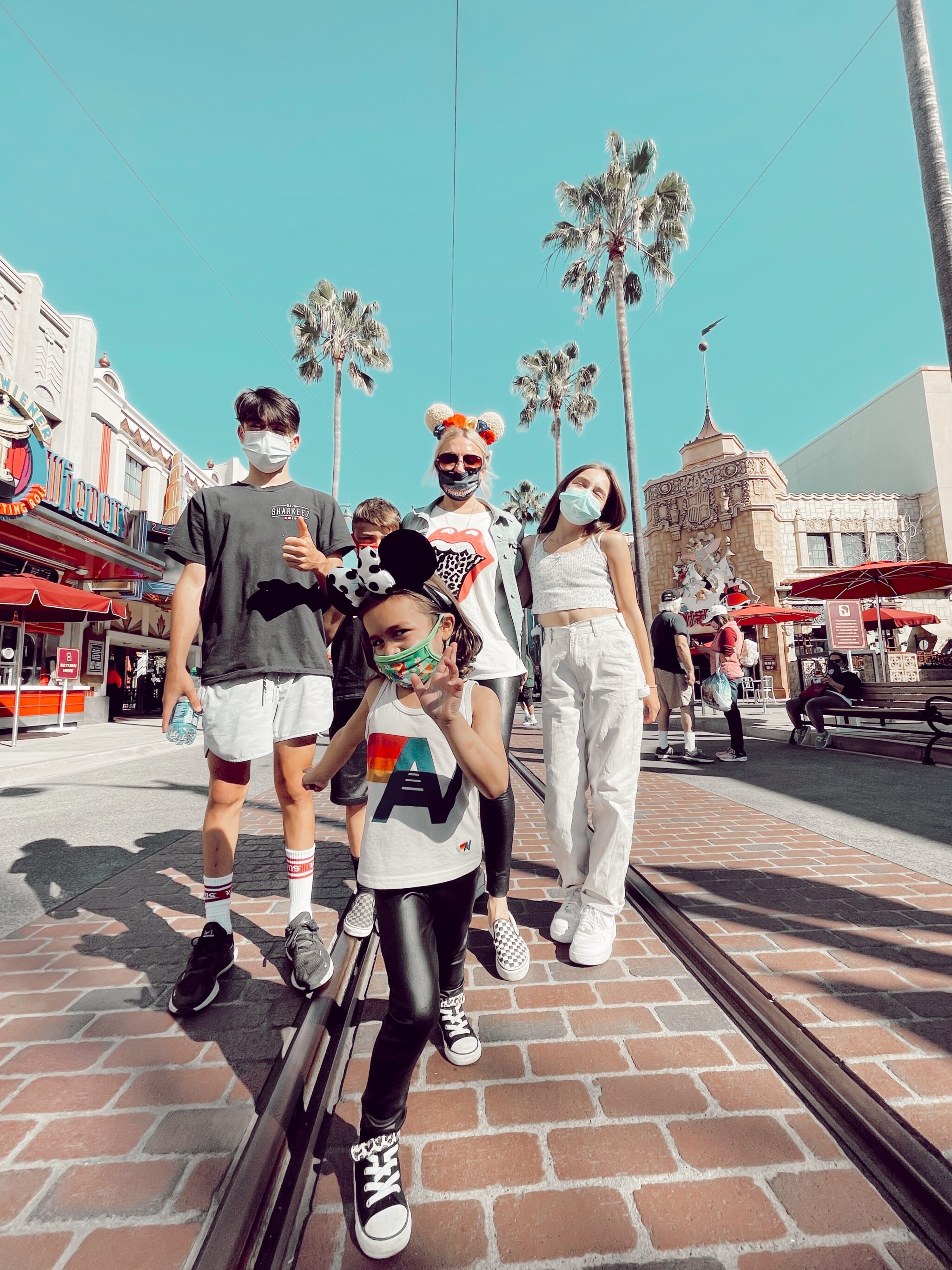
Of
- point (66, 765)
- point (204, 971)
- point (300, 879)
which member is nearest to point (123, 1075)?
point (204, 971)

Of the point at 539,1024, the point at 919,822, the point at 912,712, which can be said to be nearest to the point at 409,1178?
the point at 539,1024

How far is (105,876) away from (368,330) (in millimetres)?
24675

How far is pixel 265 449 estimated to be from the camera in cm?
243

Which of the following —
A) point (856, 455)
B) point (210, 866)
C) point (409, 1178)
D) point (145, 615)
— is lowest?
point (409, 1178)

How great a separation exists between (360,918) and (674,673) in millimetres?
6044

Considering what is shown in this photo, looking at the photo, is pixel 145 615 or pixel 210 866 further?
pixel 145 615

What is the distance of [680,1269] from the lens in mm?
1095

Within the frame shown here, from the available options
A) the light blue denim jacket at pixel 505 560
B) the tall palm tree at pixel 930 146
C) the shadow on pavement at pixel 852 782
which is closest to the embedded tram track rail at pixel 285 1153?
the light blue denim jacket at pixel 505 560

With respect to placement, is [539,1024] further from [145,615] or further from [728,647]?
[145,615]

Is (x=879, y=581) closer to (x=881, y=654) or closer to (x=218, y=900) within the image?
(x=881, y=654)

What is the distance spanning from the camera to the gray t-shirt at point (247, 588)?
230cm

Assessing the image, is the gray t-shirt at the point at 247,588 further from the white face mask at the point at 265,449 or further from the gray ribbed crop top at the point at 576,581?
the gray ribbed crop top at the point at 576,581

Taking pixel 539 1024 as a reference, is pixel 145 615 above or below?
above

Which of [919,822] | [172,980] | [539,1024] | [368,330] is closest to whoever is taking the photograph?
[539,1024]
